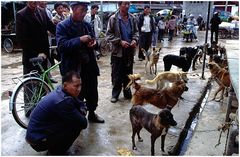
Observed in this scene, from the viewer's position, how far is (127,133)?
15.0 feet

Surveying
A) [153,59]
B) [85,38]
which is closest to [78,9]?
[85,38]

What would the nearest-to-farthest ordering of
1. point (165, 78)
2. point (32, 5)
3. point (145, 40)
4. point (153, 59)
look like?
point (32, 5), point (165, 78), point (153, 59), point (145, 40)

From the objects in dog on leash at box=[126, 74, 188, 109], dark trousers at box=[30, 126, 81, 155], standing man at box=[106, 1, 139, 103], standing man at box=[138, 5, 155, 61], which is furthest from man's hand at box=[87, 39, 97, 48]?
standing man at box=[138, 5, 155, 61]

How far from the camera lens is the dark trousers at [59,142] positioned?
357cm

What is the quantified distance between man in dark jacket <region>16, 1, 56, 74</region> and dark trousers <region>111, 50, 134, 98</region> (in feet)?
4.61

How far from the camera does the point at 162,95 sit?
484 centimetres

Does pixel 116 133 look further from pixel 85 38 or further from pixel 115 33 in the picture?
pixel 115 33

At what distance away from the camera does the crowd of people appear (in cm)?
355

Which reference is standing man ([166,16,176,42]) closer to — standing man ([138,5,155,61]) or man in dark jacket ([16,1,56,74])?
standing man ([138,5,155,61])

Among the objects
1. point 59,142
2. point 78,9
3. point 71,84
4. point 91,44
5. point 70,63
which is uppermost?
point 78,9

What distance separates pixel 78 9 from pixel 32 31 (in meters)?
0.95

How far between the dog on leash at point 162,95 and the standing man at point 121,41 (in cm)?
88

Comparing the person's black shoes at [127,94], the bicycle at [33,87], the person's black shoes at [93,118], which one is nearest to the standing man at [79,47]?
the person's black shoes at [93,118]

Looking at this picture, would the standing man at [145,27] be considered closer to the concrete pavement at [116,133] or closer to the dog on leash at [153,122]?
the concrete pavement at [116,133]
